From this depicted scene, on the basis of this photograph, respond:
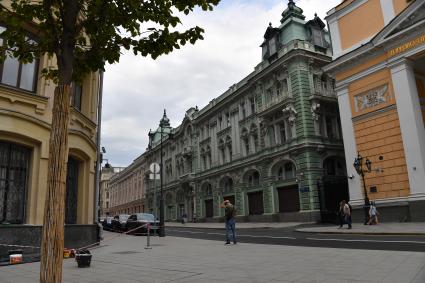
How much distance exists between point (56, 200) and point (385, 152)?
2440 cm

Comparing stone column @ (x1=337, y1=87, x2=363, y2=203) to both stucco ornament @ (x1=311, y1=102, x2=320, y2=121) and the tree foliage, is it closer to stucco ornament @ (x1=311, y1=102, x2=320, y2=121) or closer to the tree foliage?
stucco ornament @ (x1=311, y1=102, x2=320, y2=121)

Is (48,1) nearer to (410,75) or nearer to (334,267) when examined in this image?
(334,267)

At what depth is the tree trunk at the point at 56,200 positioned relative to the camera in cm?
392

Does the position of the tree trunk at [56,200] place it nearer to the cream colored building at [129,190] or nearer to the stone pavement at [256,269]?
the stone pavement at [256,269]

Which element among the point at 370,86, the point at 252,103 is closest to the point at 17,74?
the point at 370,86

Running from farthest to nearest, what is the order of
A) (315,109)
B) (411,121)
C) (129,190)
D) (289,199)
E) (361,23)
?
(129,190) < (289,199) < (315,109) < (361,23) < (411,121)

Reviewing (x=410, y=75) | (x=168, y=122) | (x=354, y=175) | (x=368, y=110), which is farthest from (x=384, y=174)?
(x=168, y=122)

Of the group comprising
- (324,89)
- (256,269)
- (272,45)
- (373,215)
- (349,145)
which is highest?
(272,45)

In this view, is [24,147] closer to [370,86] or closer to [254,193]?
[370,86]

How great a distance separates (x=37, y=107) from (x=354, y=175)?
21.3m

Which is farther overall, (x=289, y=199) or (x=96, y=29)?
(x=289, y=199)

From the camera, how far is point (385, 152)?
24.7 metres

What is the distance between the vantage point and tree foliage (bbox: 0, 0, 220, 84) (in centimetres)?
443

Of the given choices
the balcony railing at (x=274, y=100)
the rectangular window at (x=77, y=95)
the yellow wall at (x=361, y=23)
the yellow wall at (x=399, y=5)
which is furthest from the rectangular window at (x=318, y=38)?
the rectangular window at (x=77, y=95)
